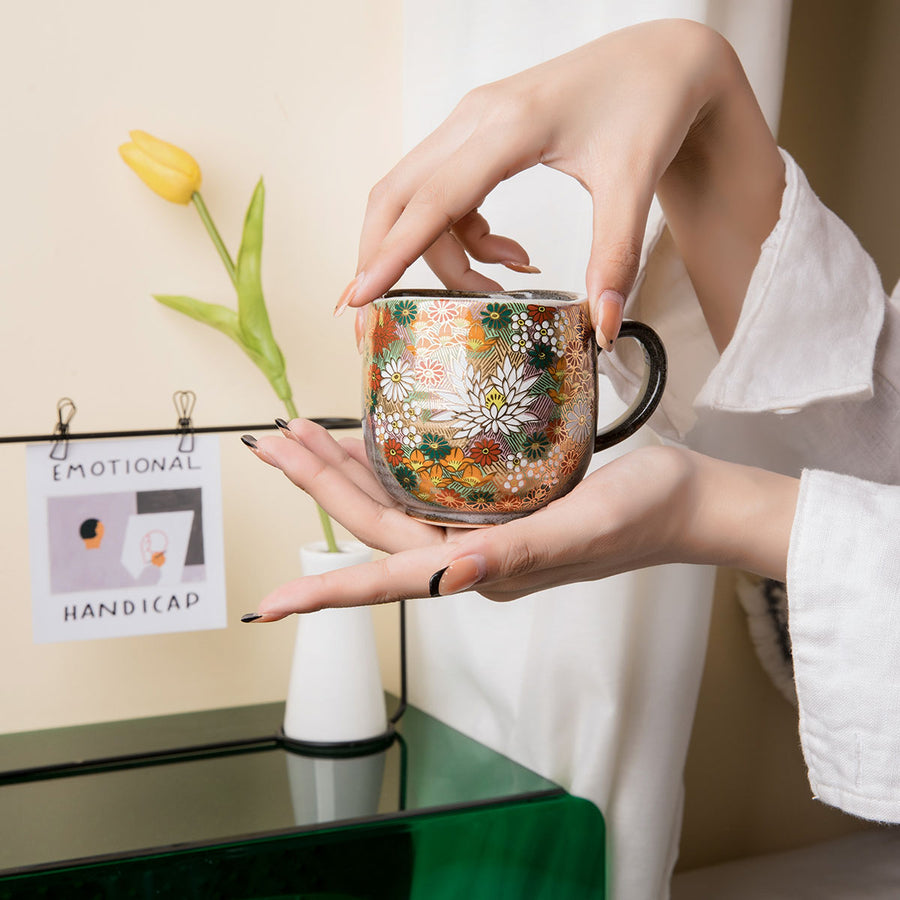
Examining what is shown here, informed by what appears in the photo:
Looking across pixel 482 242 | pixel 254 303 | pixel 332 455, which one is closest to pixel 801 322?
pixel 482 242

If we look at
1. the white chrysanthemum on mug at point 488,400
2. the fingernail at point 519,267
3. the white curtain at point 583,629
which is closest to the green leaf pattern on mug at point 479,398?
the white chrysanthemum on mug at point 488,400

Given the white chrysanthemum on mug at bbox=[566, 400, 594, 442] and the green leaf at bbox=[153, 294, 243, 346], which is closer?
the white chrysanthemum on mug at bbox=[566, 400, 594, 442]

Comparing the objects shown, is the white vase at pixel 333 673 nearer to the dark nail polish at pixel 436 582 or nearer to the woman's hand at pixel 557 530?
the woman's hand at pixel 557 530

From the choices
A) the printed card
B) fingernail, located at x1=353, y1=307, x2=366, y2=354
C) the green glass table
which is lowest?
the green glass table

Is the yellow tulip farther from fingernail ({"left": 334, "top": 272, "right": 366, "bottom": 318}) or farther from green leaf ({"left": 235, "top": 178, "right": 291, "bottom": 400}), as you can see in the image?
fingernail ({"left": 334, "top": 272, "right": 366, "bottom": 318})

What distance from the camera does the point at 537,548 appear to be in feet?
1.73

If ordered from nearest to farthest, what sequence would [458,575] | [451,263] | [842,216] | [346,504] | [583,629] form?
[458,575]
[346,504]
[451,263]
[583,629]
[842,216]

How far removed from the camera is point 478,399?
1.73ft

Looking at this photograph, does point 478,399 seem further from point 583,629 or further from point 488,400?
point 583,629

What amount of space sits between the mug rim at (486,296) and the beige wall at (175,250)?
50 centimetres

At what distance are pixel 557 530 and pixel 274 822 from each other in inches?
16.9

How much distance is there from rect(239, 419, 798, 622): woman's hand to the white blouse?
0.04 m

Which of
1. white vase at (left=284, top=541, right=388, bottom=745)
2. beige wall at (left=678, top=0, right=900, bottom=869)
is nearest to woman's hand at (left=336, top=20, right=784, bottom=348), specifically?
white vase at (left=284, top=541, right=388, bottom=745)

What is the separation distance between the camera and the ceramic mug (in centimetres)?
53
